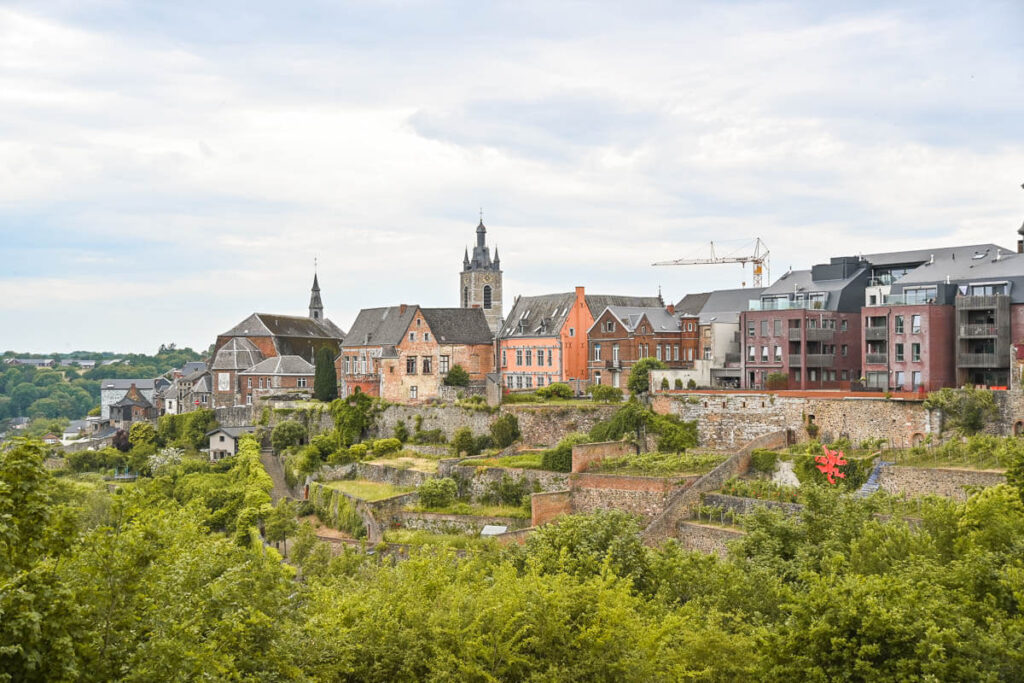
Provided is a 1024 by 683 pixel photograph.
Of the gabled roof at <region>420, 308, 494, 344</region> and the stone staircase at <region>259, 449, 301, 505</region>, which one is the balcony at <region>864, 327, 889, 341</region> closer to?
the gabled roof at <region>420, 308, 494, 344</region>

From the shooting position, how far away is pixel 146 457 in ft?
219

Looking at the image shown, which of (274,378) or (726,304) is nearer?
(726,304)

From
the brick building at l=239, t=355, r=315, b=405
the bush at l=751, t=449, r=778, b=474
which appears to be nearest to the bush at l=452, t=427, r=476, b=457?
the bush at l=751, t=449, r=778, b=474

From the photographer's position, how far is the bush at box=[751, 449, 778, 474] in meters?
39.2

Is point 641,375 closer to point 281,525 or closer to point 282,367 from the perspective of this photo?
point 281,525

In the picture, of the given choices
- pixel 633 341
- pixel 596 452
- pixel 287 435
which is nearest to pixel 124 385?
pixel 287 435

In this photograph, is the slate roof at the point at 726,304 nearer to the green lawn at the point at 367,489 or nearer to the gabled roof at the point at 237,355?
the green lawn at the point at 367,489

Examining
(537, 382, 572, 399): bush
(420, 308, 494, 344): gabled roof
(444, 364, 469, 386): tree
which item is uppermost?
(420, 308, 494, 344): gabled roof

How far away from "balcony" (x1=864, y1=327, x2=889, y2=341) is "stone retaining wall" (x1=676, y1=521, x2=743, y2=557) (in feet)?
51.9

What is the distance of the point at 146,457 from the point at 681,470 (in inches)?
1686

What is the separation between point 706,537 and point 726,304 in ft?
98.1

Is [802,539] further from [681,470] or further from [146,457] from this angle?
[146,457]

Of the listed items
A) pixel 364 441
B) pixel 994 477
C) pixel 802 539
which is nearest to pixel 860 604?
pixel 802 539

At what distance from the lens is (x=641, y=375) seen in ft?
168
